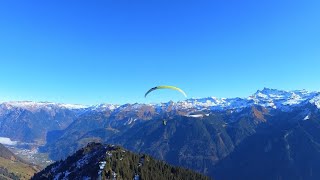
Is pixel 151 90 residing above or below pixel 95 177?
above

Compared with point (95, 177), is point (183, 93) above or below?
above

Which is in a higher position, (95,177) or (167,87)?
(167,87)

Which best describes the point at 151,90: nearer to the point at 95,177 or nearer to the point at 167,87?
the point at 167,87

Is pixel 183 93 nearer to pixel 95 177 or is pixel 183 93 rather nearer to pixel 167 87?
pixel 167 87

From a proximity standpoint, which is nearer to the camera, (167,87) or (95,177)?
(167,87)

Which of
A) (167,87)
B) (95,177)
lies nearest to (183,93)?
(167,87)

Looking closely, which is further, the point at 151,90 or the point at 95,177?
the point at 95,177
